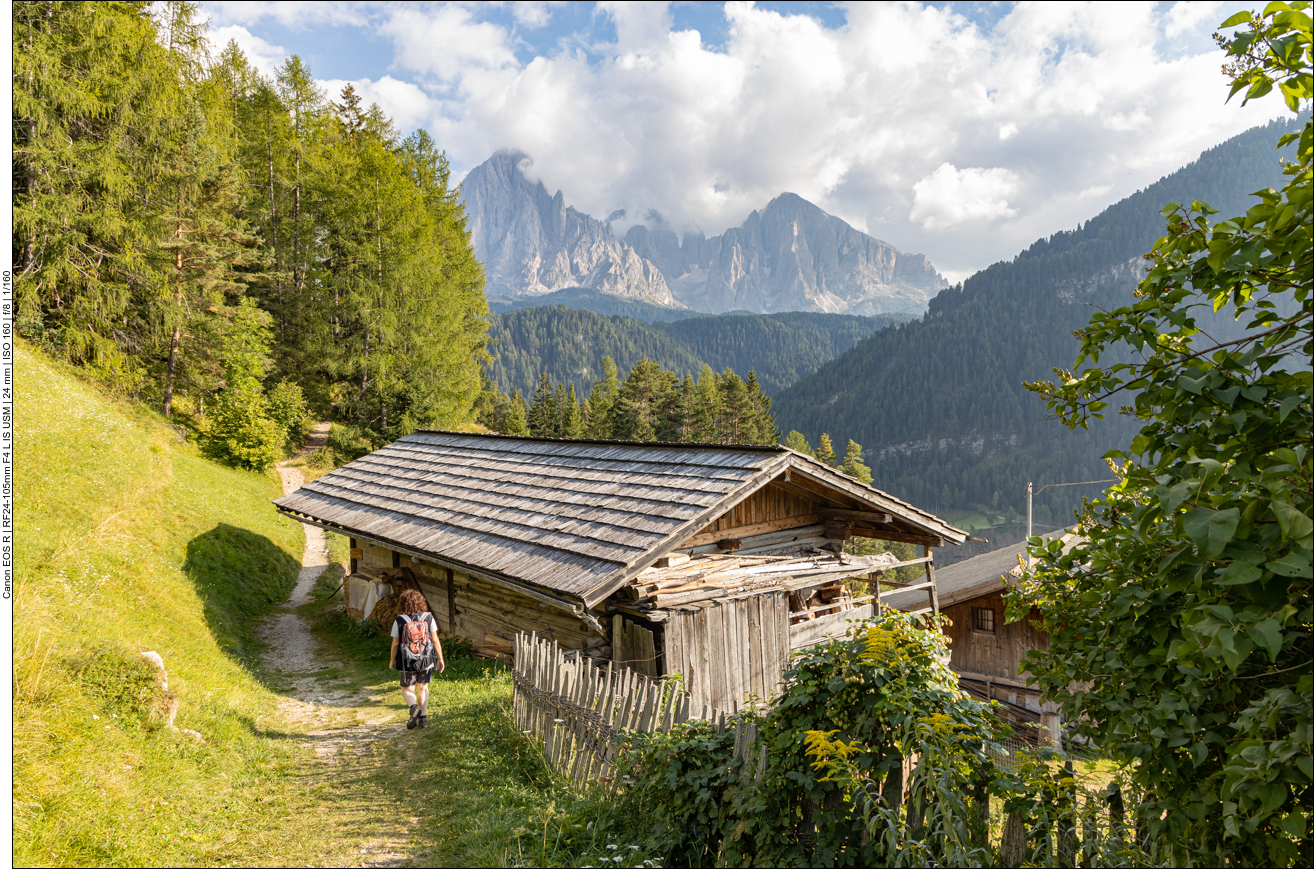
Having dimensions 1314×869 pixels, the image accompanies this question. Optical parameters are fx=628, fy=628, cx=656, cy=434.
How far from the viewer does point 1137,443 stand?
273cm

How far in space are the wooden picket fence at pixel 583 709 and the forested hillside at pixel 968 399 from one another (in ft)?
500

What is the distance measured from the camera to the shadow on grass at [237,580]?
469 inches

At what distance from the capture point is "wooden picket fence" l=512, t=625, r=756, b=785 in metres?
5.84

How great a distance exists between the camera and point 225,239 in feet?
89.8

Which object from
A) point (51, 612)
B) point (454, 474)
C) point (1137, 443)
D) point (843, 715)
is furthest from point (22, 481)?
point (1137, 443)

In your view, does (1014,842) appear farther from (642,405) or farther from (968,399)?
(968,399)

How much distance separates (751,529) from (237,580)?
1258cm

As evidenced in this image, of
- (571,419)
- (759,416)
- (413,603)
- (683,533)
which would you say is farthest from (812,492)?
(571,419)

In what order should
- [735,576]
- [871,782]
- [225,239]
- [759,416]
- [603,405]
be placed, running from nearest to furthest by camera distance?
[871,782], [735,576], [225,239], [759,416], [603,405]

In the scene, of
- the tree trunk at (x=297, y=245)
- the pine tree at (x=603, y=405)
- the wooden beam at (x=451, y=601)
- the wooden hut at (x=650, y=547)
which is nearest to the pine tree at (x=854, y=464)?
the pine tree at (x=603, y=405)

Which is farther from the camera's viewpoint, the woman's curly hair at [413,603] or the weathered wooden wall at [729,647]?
the weathered wooden wall at [729,647]

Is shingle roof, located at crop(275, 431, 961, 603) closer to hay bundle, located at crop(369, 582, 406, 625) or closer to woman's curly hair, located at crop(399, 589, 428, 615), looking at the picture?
woman's curly hair, located at crop(399, 589, 428, 615)

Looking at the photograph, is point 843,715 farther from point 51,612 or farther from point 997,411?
point 997,411

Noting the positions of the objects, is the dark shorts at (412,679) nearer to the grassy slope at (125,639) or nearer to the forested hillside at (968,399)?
the grassy slope at (125,639)
